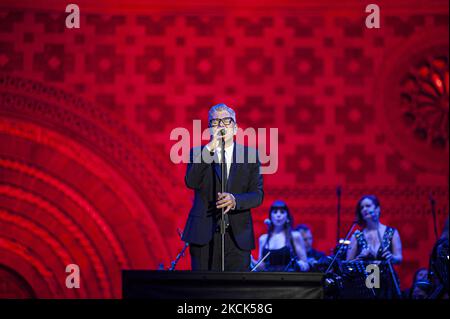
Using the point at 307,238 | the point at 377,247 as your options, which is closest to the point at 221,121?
the point at 377,247

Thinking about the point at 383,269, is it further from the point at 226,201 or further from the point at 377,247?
the point at 226,201

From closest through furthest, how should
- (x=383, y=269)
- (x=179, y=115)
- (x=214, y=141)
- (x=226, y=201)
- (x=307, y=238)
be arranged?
(x=226, y=201) < (x=214, y=141) < (x=383, y=269) < (x=307, y=238) < (x=179, y=115)

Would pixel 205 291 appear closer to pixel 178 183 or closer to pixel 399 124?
pixel 178 183

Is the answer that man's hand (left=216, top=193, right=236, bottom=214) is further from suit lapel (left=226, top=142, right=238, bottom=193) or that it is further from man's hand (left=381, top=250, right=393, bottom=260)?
man's hand (left=381, top=250, right=393, bottom=260)

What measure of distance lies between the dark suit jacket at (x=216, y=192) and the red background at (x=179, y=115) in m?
3.69

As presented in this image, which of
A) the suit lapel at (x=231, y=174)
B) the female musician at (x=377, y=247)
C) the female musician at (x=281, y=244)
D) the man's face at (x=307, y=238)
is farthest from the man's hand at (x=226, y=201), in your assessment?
the man's face at (x=307, y=238)

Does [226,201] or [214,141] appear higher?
[214,141]

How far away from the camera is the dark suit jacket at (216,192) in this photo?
4590 mm

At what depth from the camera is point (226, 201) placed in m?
4.42

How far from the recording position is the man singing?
4.59 metres

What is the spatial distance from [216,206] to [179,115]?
4.14 meters

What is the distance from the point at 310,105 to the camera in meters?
8.70

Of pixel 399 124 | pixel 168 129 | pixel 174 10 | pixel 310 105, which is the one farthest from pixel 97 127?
pixel 399 124
